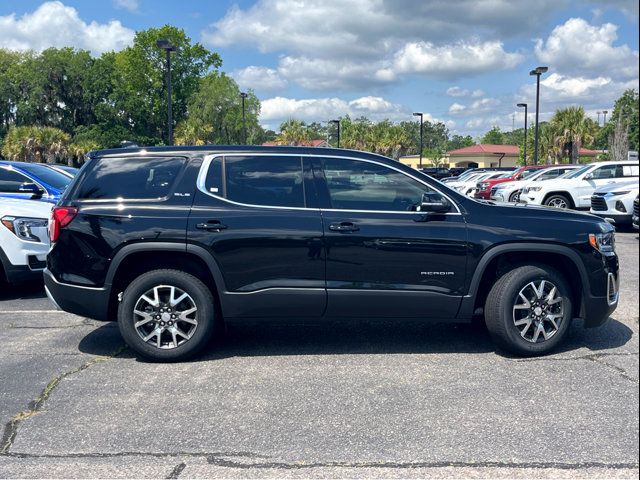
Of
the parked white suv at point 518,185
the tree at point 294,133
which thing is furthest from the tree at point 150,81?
the parked white suv at point 518,185

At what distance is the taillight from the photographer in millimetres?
4965

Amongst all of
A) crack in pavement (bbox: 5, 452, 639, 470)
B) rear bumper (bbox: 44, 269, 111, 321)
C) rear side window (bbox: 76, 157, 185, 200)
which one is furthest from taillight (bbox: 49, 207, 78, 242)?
crack in pavement (bbox: 5, 452, 639, 470)

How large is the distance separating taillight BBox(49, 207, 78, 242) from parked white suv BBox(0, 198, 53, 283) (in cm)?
256

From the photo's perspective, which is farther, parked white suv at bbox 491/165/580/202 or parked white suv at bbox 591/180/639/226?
parked white suv at bbox 491/165/580/202

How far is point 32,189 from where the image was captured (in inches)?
337

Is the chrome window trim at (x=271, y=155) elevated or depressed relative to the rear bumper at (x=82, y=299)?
elevated

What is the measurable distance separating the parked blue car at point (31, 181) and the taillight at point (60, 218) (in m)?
4.00

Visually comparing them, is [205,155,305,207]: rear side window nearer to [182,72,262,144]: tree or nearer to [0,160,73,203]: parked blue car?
[0,160,73,203]: parked blue car

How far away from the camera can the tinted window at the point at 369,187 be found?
4.99 m

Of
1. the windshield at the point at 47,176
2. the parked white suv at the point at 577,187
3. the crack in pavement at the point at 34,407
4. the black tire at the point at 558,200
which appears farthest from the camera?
the black tire at the point at 558,200

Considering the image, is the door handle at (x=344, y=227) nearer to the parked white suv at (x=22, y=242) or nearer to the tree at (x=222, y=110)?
the parked white suv at (x=22, y=242)

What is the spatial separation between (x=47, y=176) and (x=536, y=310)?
8320 millimetres

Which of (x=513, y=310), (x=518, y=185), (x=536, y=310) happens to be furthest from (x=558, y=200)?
(x=513, y=310)

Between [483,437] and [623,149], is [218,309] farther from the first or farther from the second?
[623,149]
